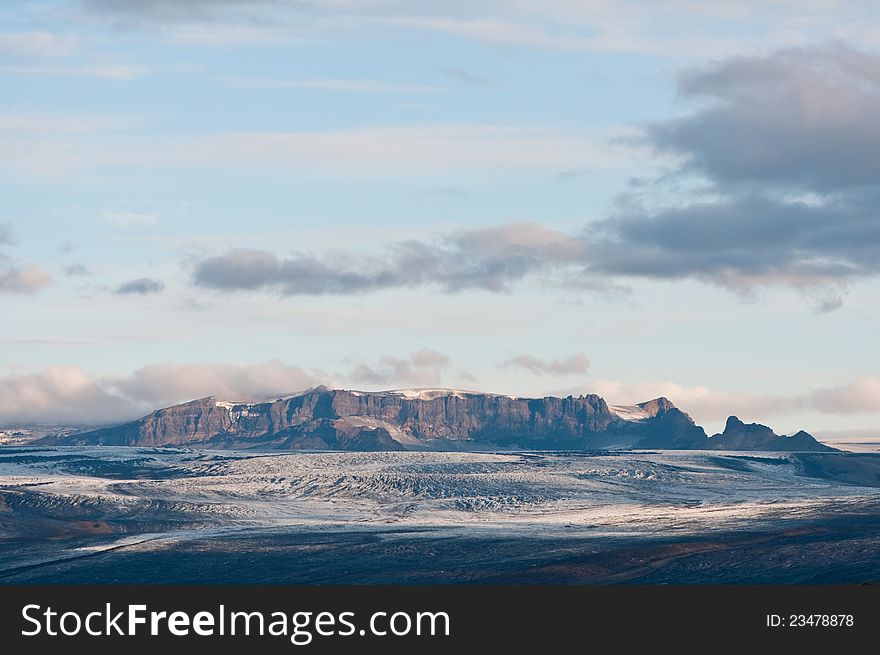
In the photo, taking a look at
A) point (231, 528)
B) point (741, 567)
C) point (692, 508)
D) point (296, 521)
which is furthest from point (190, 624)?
point (692, 508)

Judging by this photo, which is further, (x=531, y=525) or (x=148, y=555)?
(x=531, y=525)

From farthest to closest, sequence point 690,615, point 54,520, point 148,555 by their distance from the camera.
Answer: point 54,520 → point 148,555 → point 690,615

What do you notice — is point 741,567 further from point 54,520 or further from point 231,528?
point 54,520

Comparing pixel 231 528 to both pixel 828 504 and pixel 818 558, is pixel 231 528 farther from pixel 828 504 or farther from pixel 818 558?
pixel 828 504

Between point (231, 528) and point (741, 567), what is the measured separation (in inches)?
2623

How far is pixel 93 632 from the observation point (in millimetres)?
59875

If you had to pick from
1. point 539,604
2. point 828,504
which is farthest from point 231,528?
point 539,604

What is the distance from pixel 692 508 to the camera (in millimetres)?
192250

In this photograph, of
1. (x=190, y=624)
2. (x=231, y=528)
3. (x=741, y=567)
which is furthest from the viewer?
(x=231, y=528)

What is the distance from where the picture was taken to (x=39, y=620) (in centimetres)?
6134

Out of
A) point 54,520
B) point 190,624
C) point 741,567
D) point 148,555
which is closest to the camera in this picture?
point 190,624

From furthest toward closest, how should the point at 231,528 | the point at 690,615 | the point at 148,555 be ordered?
the point at 231,528
the point at 148,555
the point at 690,615

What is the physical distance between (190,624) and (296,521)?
115 m

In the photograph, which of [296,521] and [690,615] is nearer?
[690,615]
